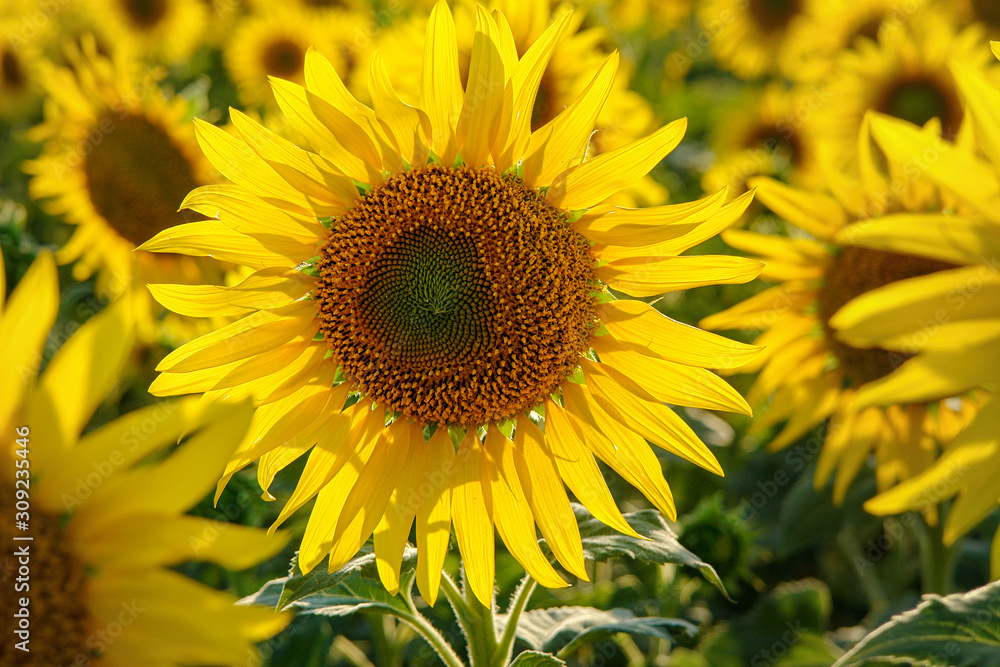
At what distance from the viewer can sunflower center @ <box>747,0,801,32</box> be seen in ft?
22.7

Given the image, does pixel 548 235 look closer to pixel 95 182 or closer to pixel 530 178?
pixel 530 178

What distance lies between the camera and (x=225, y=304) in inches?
83.8

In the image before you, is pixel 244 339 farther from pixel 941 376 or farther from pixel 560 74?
pixel 560 74

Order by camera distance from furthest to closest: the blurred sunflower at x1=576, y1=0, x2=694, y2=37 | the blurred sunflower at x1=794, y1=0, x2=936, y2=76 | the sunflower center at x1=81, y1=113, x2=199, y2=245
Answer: the blurred sunflower at x1=576, y1=0, x2=694, y2=37, the blurred sunflower at x1=794, y1=0, x2=936, y2=76, the sunflower center at x1=81, y1=113, x2=199, y2=245

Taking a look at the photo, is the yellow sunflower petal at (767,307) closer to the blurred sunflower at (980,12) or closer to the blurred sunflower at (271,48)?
the blurred sunflower at (980,12)

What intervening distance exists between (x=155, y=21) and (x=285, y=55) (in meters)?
1.54

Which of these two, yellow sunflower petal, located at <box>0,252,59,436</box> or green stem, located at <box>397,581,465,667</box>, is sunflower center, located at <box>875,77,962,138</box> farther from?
yellow sunflower petal, located at <box>0,252,59,436</box>

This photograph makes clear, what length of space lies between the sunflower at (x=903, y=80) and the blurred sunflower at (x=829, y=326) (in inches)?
79.0

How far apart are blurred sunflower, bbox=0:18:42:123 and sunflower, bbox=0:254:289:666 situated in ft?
19.3

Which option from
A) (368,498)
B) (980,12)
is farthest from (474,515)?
(980,12)

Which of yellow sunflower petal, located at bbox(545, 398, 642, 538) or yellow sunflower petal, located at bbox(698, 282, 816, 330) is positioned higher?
yellow sunflower petal, located at bbox(698, 282, 816, 330)

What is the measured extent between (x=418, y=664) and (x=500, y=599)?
552 millimetres

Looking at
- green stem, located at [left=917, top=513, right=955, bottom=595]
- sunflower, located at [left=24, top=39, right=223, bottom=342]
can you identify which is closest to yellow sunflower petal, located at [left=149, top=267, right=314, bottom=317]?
sunflower, located at [left=24, top=39, right=223, bottom=342]

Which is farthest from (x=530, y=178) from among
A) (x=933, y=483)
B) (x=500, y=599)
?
(x=500, y=599)
